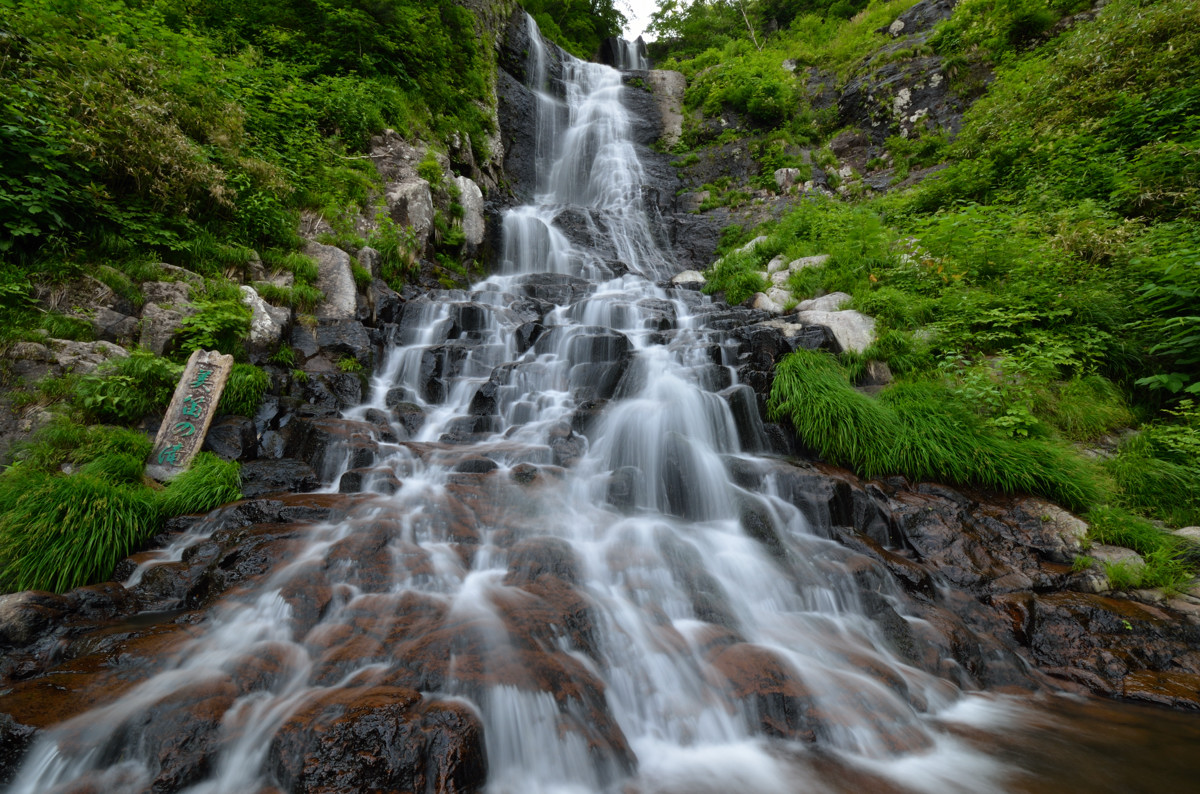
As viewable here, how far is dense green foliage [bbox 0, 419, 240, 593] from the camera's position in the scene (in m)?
3.09

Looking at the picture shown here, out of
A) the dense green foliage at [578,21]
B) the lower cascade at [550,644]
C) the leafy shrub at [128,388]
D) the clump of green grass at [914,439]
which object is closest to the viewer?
the lower cascade at [550,644]

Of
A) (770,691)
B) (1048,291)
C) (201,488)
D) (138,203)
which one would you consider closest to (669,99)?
(1048,291)

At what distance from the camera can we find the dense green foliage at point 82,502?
121 inches

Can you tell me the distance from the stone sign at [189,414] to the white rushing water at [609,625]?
1.02m

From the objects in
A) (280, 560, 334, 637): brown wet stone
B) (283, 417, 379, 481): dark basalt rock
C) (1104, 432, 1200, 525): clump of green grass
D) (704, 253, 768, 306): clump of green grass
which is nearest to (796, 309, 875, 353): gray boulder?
(704, 253, 768, 306): clump of green grass

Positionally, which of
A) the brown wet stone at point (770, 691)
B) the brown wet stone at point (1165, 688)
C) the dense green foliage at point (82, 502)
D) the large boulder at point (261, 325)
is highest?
the large boulder at point (261, 325)

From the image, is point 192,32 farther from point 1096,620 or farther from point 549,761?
point 1096,620

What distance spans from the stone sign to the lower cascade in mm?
900

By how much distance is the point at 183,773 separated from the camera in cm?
215

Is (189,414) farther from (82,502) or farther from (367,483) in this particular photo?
(367,483)

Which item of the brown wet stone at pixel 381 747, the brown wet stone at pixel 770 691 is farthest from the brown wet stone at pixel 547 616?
the brown wet stone at pixel 770 691

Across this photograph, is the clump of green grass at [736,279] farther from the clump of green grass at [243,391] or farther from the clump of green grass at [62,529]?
the clump of green grass at [62,529]

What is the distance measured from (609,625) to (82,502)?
4.15 metres

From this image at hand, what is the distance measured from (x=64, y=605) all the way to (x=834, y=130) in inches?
886
